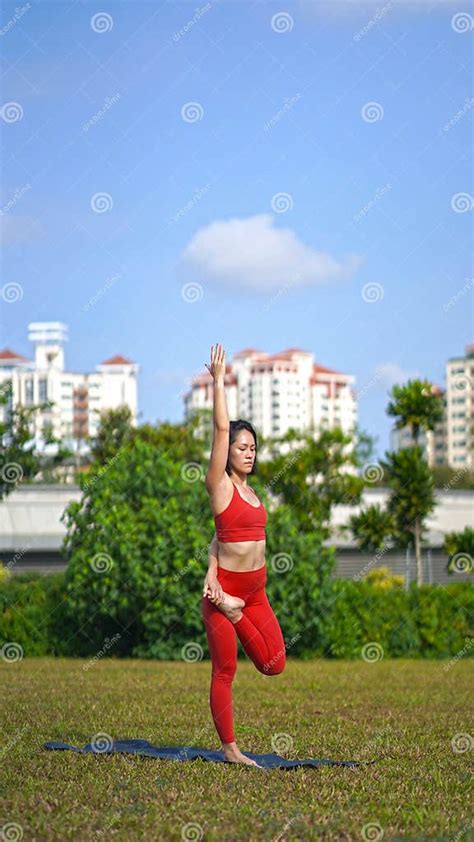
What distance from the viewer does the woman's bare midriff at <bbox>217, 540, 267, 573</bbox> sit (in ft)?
28.6

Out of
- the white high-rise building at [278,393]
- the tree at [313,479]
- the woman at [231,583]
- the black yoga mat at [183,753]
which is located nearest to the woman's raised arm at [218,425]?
the woman at [231,583]

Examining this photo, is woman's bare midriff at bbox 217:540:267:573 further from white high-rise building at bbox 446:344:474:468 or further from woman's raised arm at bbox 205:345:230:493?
white high-rise building at bbox 446:344:474:468

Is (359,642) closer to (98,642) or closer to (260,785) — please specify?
(98,642)

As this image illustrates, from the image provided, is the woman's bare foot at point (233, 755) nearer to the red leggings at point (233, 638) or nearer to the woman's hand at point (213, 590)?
the red leggings at point (233, 638)

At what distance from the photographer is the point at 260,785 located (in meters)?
7.54

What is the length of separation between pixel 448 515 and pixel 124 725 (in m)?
39.7

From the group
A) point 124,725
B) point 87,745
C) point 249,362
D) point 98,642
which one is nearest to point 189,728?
point 124,725

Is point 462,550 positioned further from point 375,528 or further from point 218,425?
point 218,425

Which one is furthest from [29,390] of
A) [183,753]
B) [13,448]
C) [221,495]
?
[221,495]

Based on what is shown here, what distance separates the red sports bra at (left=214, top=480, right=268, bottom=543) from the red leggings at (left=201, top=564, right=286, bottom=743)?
0.23 metres

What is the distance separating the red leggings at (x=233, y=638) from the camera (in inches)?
Answer: 338

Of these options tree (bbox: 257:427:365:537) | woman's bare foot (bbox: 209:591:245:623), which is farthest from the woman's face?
tree (bbox: 257:427:365:537)

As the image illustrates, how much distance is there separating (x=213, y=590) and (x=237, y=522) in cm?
49

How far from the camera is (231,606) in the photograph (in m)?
8.61
